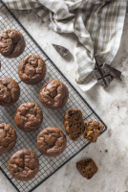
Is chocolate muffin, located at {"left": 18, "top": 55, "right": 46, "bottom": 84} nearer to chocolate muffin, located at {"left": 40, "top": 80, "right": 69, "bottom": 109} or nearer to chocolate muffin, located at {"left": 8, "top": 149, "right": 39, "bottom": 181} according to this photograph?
chocolate muffin, located at {"left": 40, "top": 80, "right": 69, "bottom": 109}

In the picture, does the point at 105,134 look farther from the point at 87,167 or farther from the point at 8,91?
the point at 8,91

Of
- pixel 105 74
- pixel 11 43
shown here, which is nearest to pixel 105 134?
pixel 105 74

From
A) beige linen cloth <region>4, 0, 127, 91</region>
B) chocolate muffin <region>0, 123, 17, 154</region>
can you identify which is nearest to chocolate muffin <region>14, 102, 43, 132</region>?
chocolate muffin <region>0, 123, 17, 154</region>

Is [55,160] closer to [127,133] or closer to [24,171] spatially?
[24,171]

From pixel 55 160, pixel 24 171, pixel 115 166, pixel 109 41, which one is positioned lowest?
pixel 115 166

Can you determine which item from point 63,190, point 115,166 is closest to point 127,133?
point 115,166

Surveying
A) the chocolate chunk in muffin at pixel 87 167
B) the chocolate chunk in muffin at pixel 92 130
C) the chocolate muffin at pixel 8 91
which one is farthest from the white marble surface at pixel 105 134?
the chocolate muffin at pixel 8 91

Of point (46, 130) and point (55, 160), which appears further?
point (55, 160)

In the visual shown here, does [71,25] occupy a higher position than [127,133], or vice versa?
[71,25]
